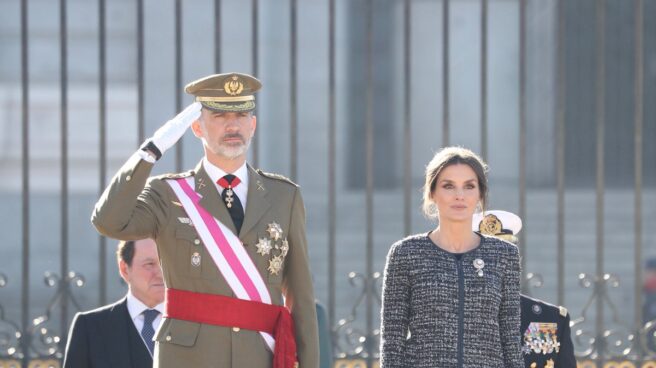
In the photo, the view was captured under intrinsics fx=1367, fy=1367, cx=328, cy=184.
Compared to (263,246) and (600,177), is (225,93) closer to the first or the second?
(263,246)

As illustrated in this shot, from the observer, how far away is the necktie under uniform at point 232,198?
3898mm

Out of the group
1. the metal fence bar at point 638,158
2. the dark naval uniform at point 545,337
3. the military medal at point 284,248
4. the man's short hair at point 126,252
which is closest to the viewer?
the military medal at point 284,248

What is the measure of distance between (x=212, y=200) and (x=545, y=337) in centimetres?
112

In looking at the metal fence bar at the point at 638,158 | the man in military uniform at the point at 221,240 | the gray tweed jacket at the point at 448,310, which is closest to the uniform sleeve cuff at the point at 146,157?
the man in military uniform at the point at 221,240

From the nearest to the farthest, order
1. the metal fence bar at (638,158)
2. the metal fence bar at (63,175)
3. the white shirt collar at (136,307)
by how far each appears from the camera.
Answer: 1. the white shirt collar at (136,307)
2. the metal fence bar at (63,175)
3. the metal fence bar at (638,158)

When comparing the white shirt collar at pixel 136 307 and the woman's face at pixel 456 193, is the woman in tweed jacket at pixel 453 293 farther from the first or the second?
the white shirt collar at pixel 136 307

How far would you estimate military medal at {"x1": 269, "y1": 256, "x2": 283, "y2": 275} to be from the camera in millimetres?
3852

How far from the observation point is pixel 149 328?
433 cm

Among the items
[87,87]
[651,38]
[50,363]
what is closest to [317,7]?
[87,87]

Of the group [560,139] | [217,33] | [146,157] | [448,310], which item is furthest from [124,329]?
[560,139]

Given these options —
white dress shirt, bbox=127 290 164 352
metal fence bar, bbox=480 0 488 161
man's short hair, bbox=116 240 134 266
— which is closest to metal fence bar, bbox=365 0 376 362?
metal fence bar, bbox=480 0 488 161

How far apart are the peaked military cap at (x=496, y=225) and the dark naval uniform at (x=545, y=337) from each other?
255 millimetres

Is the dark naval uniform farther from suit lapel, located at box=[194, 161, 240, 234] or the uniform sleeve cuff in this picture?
the uniform sleeve cuff

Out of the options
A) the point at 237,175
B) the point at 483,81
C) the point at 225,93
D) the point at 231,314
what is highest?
the point at 483,81
